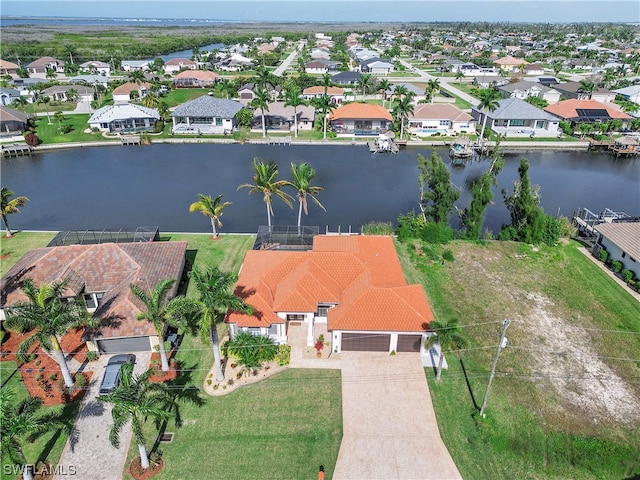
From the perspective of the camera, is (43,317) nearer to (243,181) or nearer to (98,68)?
(243,181)

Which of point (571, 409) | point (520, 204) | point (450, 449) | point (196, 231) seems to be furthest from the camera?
point (196, 231)

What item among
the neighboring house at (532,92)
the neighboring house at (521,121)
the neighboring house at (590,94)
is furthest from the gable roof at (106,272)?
the neighboring house at (590,94)

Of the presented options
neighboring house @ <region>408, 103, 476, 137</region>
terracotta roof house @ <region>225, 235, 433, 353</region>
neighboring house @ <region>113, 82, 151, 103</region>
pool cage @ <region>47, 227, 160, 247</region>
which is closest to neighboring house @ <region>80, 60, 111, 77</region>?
neighboring house @ <region>113, 82, 151, 103</region>

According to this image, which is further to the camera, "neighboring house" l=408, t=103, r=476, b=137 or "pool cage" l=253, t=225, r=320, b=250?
"neighboring house" l=408, t=103, r=476, b=137

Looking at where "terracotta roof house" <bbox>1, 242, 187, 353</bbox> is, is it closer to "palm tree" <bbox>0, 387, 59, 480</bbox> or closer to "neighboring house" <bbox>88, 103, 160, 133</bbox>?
"palm tree" <bbox>0, 387, 59, 480</bbox>

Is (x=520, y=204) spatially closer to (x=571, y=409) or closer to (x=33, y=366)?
(x=571, y=409)

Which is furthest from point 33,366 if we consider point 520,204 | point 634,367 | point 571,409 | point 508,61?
point 508,61
